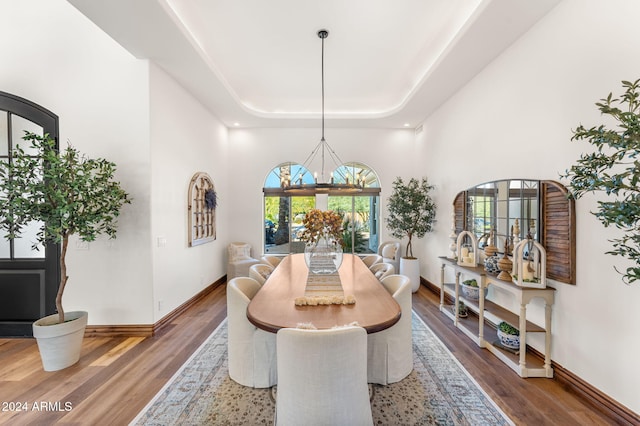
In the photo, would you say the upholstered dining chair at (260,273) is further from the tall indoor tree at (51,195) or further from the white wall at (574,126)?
the white wall at (574,126)

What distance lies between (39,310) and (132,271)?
116cm

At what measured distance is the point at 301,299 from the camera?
2.01 m

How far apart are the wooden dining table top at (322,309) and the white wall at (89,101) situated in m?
1.94

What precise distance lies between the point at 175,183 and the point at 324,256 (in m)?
2.46

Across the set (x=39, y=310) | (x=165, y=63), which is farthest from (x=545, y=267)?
(x=39, y=310)

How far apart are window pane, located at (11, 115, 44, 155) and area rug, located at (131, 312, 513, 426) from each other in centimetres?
306

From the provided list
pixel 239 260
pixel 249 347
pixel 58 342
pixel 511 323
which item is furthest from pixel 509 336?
pixel 239 260

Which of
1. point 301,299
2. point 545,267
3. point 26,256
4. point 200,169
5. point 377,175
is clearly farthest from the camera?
point 377,175

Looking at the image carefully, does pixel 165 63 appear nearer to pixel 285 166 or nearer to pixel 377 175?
pixel 285 166

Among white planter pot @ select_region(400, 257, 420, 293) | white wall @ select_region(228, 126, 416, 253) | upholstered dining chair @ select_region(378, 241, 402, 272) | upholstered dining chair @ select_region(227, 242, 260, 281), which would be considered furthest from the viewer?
white wall @ select_region(228, 126, 416, 253)

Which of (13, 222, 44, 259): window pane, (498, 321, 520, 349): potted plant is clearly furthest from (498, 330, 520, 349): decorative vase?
(13, 222, 44, 259): window pane

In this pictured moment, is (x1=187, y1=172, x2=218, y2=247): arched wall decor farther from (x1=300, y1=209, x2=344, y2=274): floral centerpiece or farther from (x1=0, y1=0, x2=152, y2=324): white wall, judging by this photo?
(x1=300, y1=209, x2=344, y2=274): floral centerpiece

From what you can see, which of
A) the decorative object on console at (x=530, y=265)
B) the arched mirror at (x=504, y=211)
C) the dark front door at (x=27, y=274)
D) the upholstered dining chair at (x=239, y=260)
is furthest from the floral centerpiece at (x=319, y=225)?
the dark front door at (x=27, y=274)

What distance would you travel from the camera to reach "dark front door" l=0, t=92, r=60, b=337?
3.08 metres
